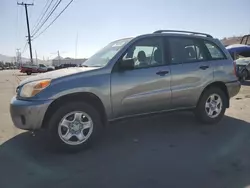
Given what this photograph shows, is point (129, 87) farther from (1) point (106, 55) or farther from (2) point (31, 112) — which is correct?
(2) point (31, 112)

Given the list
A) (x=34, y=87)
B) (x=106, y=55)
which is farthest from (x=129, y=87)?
(x=34, y=87)

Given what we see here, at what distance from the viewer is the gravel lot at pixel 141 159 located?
3.46m

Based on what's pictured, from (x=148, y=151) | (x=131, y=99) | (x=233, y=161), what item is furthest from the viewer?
(x=131, y=99)

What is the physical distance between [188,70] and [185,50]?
0.42m

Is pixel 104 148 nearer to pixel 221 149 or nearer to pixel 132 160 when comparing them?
pixel 132 160

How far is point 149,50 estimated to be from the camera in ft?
16.7

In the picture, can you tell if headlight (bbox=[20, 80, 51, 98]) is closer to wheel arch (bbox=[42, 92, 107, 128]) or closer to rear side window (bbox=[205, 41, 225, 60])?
wheel arch (bbox=[42, 92, 107, 128])

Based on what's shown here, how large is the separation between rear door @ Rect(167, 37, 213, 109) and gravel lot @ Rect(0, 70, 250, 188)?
0.66 m

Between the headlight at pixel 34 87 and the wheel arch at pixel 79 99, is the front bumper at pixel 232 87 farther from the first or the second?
the headlight at pixel 34 87

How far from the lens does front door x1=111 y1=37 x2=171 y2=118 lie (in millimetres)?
4617

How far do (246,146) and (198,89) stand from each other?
55.5 inches

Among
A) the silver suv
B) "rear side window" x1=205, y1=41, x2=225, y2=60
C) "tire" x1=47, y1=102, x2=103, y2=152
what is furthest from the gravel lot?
"rear side window" x1=205, y1=41, x2=225, y2=60

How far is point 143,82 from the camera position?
4.80 metres

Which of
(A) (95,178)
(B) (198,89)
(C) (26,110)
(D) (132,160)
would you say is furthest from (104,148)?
(B) (198,89)
